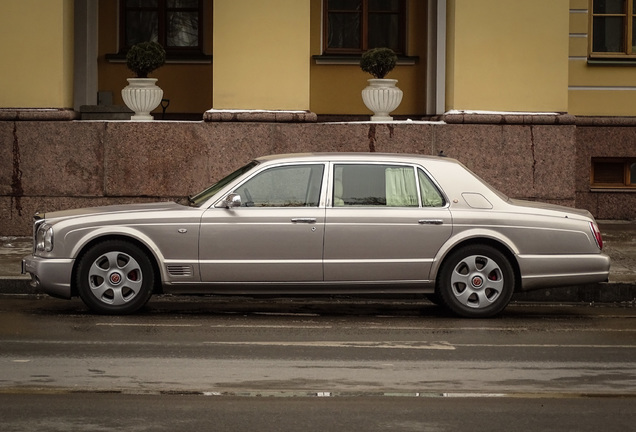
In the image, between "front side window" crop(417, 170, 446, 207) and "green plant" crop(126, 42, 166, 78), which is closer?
"front side window" crop(417, 170, 446, 207)

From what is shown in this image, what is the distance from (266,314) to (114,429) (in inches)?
208

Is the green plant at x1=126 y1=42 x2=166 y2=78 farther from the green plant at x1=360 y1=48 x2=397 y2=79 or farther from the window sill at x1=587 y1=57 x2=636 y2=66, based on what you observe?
the window sill at x1=587 y1=57 x2=636 y2=66

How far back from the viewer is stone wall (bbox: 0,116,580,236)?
59.1 ft

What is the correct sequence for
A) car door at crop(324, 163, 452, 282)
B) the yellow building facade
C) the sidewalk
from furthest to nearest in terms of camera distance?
1. the yellow building facade
2. the sidewalk
3. car door at crop(324, 163, 452, 282)

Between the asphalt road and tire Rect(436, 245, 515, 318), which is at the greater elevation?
tire Rect(436, 245, 515, 318)

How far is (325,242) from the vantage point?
1177 cm

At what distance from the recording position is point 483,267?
11930mm

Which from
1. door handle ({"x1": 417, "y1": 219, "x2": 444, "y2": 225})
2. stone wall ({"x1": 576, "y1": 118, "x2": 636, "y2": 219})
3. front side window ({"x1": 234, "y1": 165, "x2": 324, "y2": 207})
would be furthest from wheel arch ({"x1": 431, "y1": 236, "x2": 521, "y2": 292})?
stone wall ({"x1": 576, "y1": 118, "x2": 636, "y2": 219})

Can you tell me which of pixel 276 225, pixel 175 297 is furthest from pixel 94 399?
pixel 175 297

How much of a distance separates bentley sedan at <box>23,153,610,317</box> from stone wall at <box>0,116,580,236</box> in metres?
5.93

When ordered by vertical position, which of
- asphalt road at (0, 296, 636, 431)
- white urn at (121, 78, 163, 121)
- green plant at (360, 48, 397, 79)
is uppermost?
green plant at (360, 48, 397, 79)

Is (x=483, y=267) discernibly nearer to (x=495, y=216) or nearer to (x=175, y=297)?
(x=495, y=216)

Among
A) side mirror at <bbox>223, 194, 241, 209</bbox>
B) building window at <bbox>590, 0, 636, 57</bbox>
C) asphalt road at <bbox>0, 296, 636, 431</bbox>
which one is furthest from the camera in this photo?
building window at <bbox>590, 0, 636, 57</bbox>

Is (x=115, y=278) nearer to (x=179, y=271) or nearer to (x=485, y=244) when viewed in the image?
(x=179, y=271)
